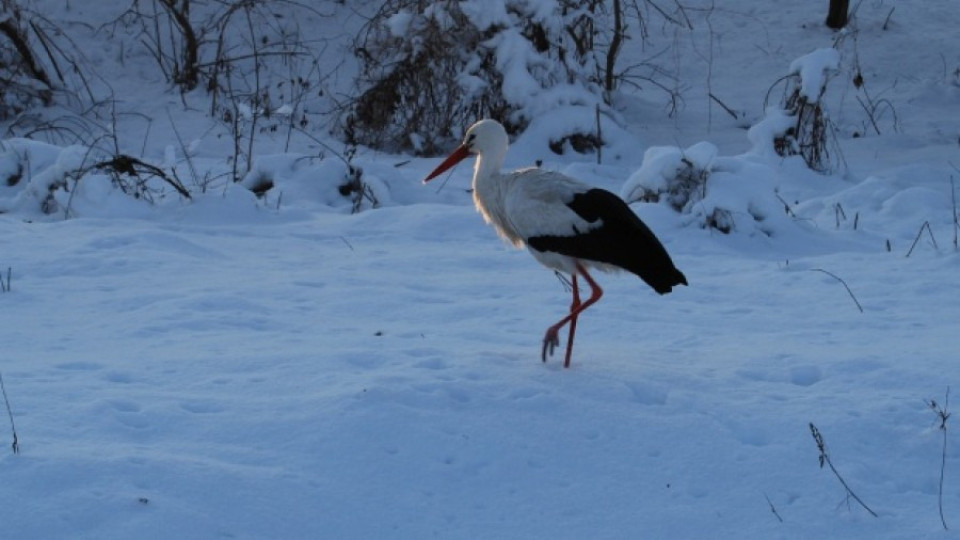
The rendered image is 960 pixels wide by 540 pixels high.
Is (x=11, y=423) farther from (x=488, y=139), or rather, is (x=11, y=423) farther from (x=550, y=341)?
(x=488, y=139)

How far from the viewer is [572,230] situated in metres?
5.89

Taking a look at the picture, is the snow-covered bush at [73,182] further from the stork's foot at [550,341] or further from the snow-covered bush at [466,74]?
the stork's foot at [550,341]

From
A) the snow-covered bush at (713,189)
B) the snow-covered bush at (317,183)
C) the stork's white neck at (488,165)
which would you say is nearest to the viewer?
the stork's white neck at (488,165)

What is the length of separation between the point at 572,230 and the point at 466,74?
6850 millimetres

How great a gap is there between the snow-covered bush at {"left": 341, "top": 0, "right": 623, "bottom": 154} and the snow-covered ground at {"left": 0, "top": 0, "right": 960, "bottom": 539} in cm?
215

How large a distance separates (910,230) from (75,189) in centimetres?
593

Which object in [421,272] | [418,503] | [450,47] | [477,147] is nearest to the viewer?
[418,503]

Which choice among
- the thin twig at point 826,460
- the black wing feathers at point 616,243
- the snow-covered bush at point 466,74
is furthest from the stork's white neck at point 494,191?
the snow-covered bush at point 466,74

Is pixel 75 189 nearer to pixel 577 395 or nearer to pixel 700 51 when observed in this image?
pixel 577 395

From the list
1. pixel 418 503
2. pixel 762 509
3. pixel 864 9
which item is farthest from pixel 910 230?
pixel 864 9

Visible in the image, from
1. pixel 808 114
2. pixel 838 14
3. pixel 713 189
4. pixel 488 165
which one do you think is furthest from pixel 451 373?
pixel 838 14

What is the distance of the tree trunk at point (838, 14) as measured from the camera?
54.4ft

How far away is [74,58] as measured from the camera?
14523 mm

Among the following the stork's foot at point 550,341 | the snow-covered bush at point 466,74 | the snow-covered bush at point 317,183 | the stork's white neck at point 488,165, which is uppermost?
the snow-covered bush at point 466,74
